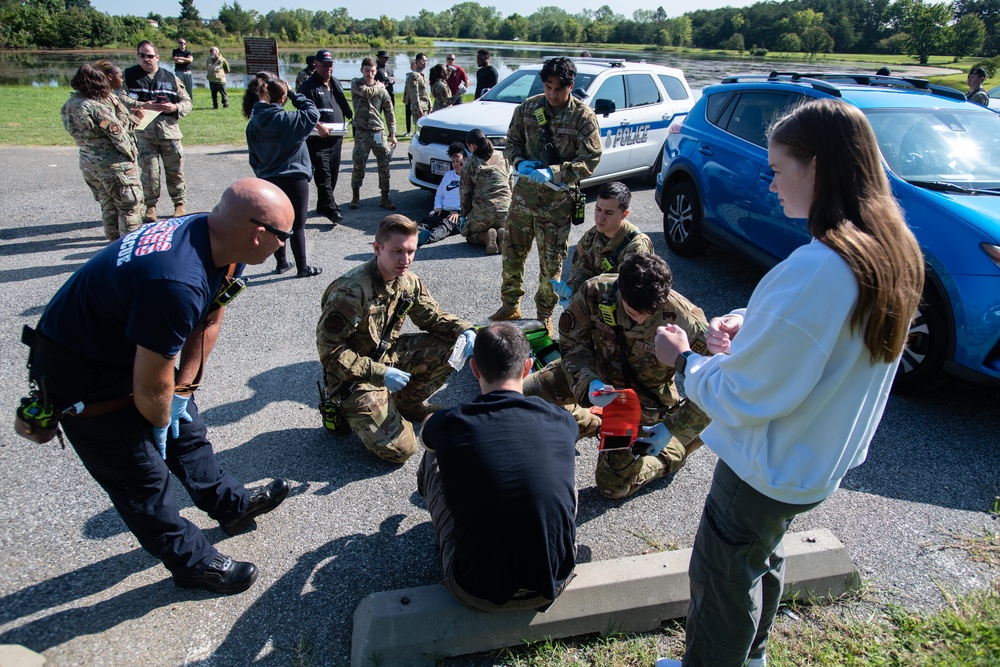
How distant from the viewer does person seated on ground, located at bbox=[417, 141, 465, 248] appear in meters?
7.50

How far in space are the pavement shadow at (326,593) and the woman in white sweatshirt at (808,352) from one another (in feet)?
4.95

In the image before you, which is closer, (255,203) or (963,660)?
(255,203)

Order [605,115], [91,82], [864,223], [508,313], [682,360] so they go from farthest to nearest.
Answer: [605,115] → [91,82] → [508,313] → [682,360] → [864,223]

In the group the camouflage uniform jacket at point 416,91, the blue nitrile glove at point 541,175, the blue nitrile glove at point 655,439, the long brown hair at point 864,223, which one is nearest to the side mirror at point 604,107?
the blue nitrile glove at point 541,175

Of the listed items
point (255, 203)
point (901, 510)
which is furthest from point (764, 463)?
point (901, 510)

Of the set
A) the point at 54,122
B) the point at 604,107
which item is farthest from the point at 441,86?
the point at 54,122

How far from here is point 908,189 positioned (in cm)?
427

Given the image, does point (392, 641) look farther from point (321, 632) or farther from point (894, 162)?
point (894, 162)

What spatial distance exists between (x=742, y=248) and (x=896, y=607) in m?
3.80

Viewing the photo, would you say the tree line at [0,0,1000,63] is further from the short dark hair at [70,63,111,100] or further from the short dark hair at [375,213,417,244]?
the short dark hair at [375,213,417,244]

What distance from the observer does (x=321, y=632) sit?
8.22 ft

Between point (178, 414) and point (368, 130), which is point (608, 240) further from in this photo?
point (368, 130)

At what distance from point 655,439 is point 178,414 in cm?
223

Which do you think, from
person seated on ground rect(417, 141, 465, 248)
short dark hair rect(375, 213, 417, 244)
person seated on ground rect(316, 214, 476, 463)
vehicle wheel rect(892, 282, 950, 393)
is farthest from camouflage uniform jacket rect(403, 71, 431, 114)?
vehicle wheel rect(892, 282, 950, 393)
